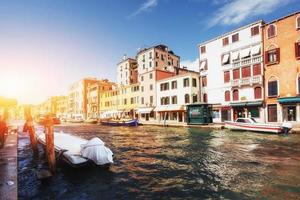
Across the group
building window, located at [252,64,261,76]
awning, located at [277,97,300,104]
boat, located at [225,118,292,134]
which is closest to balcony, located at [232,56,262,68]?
building window, located at [252,64,261,76]

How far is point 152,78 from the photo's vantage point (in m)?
44.5

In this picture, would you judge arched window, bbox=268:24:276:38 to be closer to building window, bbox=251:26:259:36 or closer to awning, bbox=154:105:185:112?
building window, bbox=251:26:259:36

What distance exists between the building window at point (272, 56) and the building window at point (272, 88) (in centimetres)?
Result: 252

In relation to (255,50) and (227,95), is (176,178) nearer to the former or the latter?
(255,50)

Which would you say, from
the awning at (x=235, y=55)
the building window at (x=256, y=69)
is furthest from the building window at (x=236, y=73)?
the building window at (x=256, y=69)

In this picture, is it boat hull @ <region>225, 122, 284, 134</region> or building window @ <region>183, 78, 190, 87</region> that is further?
building window @ <region>183, 78, 190, 87</region>

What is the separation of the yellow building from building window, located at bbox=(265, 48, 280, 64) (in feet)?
89.5

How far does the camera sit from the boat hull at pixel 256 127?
21469 millimetres

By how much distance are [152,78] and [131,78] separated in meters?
21.7

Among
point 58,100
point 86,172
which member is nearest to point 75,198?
point 86,172

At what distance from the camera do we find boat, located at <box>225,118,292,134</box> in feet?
69.0

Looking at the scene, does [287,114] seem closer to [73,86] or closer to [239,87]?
[239,87]

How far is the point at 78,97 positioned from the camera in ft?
270

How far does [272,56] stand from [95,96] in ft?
171
